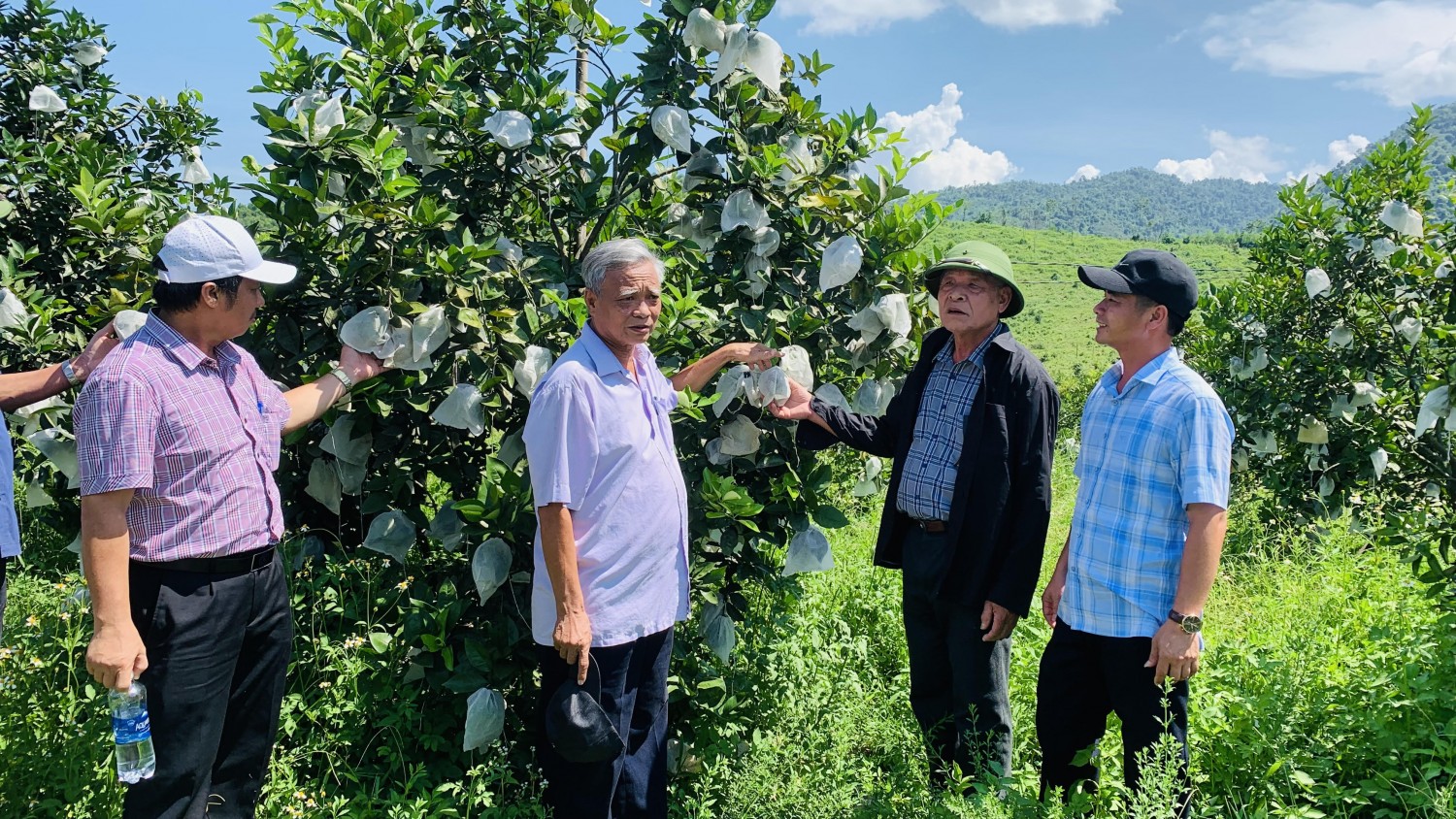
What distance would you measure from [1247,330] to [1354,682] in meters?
4.31

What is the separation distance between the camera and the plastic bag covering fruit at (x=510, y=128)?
93.4 inches

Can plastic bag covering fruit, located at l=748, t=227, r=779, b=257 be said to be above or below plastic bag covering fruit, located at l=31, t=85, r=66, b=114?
below

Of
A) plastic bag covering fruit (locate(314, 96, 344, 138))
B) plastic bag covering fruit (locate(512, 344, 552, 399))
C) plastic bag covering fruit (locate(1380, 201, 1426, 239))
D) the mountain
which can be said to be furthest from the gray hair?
the mountain

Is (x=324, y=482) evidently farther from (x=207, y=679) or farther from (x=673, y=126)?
(x=673, y=126)

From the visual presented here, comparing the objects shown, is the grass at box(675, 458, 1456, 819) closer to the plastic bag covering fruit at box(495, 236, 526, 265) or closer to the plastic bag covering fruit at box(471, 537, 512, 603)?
the plastic bag covering fruit at box(471, 537, 512, 603)

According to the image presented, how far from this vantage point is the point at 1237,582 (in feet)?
17.8

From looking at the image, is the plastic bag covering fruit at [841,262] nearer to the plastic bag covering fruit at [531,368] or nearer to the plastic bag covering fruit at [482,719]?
the plastic bag covering fruit at [531,368]

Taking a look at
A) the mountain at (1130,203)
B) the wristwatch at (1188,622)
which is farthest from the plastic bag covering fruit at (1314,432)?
the mountain at (1130,203)

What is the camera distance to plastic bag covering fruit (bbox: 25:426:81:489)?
265 cm

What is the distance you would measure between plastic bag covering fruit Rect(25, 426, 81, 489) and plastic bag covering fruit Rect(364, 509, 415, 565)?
100 centimetres

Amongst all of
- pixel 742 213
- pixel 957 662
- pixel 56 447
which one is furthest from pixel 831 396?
pixel 56 447

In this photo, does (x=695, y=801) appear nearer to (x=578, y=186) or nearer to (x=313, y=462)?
(x=313, y=462)

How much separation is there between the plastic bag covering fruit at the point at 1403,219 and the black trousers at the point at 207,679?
578 cm

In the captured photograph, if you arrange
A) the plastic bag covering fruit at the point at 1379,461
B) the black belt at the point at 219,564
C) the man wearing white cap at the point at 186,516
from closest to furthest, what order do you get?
the man wearing white cap at the point at 186,516 → the black belt at the point at 219,564 → the plastic bag covering fruit at the point at 1379,461
